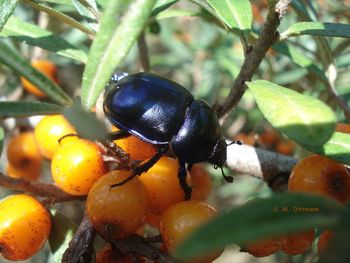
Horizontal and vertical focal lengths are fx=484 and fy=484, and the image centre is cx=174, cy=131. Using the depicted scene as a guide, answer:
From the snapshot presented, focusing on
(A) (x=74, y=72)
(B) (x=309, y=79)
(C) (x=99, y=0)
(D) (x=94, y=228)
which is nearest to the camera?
(D) (x=94, y=228)

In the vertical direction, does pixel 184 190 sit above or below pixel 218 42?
above

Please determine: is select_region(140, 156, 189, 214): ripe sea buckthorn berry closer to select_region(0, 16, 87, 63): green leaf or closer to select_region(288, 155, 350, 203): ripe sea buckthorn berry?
select_region(288, 155, 350, 203): ripe sea buckthorn berry

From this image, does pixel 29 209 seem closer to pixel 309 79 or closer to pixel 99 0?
pixel 99 0

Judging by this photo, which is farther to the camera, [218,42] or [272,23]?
[218,42]

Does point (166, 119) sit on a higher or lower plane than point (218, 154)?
higher

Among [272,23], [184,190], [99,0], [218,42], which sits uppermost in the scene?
[272,23]

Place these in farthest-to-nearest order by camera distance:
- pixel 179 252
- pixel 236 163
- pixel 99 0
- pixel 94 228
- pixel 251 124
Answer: pixel 251 124 → pixel 236 163 → pixel 99 0 → pixel 94 228 → pixel 179 252

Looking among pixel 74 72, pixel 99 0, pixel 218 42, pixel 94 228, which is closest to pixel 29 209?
pixel 94 228

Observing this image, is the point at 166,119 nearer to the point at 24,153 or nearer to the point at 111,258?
the point at 111,258

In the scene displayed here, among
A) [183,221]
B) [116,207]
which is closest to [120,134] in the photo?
[116,207]
